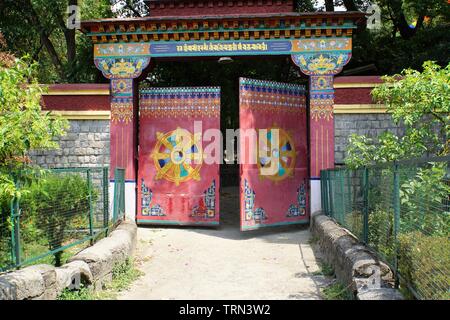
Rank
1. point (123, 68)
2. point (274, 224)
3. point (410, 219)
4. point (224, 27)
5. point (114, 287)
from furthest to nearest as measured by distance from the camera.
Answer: point (123, 68)
point (224, 27)
point (274, 224)
point (114, 287)
point (410, 219)

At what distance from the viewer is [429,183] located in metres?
3.53

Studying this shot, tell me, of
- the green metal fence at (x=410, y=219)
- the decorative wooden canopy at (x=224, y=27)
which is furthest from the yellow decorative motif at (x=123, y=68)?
the green metal fence at (x=410, y=219)

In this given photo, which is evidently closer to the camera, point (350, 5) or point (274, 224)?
point (274, 224)

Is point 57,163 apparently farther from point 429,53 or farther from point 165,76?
point 429,53

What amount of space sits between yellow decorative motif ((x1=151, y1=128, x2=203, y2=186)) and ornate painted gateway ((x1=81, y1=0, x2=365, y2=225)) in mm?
22

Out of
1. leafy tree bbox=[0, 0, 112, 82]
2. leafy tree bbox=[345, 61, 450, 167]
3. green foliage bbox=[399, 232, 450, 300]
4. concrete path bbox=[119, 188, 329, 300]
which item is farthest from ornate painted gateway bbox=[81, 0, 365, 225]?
green foliage bbox=[399, 232, 450, 300]

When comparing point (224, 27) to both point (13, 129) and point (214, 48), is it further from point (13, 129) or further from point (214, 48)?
point (13, 129)

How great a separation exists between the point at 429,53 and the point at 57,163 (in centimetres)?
977

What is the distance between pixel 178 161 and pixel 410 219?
6.42 m

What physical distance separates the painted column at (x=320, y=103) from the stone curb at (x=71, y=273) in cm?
421

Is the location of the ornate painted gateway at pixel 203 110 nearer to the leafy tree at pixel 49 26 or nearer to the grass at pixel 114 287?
the grass at pixel 114 287

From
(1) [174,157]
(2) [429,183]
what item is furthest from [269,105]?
(2) [429,183]

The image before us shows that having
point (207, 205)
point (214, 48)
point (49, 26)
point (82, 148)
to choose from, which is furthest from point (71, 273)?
point (49, 26)

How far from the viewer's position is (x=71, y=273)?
4906mm
